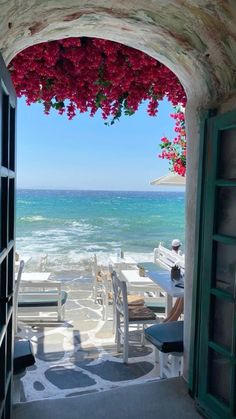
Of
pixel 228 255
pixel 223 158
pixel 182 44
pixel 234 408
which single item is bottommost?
pixel 234 408

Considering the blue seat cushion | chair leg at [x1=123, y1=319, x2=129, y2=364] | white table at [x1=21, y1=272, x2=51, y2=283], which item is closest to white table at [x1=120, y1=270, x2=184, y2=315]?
chair leg at [x1=123, y1=319, x2=129, y2=364]

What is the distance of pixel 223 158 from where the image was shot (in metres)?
2.35

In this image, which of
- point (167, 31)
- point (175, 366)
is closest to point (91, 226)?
point (175, 366)

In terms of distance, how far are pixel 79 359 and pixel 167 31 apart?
334cm

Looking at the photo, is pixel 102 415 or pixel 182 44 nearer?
pixel 182 44

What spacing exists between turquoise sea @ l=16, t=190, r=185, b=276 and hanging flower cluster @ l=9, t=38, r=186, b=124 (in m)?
10.2

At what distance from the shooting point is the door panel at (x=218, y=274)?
2238 mm

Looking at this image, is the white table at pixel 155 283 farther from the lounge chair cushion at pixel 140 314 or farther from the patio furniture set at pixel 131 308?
the lounge chair cushion at pixel 140 314

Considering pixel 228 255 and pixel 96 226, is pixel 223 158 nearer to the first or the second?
pixel 228 255

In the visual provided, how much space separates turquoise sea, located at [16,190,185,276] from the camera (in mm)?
20484

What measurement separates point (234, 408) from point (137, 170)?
43672 mm

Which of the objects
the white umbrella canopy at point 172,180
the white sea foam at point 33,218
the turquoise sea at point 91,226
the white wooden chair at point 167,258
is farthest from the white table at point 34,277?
the white sea foam at point 33,218

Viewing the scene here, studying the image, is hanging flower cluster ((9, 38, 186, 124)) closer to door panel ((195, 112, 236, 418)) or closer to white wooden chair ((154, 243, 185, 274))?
door panel ((195, 112, 236, 418))

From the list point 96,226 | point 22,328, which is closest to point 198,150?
point 22,328
